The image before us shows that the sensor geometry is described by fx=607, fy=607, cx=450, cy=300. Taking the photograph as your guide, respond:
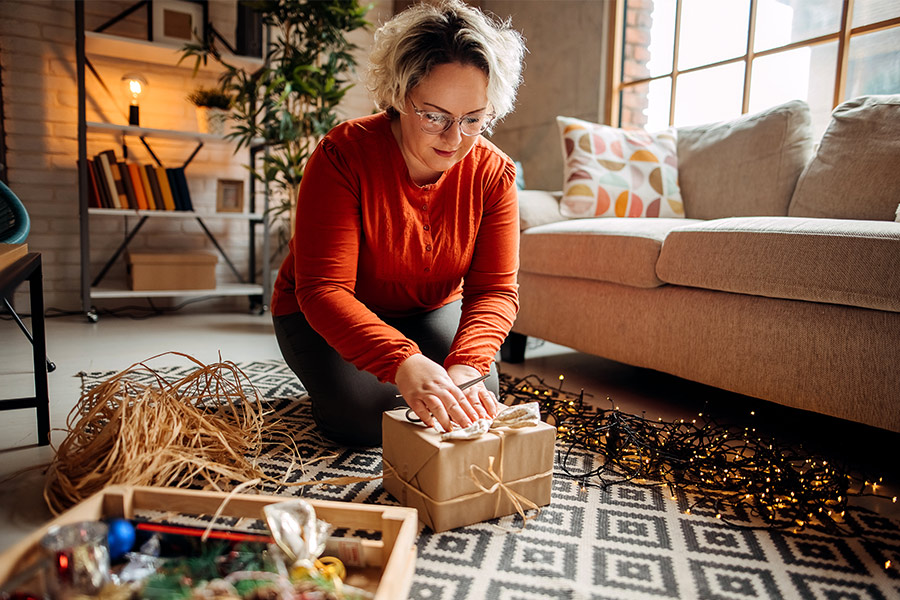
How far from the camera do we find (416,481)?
981mm

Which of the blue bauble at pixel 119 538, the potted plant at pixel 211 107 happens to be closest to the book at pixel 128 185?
the potted plant at pixel 211 107

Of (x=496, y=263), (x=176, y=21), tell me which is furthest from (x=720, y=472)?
(x=176, y=21)

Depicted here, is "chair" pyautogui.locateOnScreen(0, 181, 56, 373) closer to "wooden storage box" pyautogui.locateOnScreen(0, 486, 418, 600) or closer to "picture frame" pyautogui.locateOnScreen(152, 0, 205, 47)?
"wooden storage box" pyautogui.locateOnScreen(0, 486, 418, 600)

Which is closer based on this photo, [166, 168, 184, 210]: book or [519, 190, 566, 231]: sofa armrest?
[519, 190, 566, 231]: sofa armrest

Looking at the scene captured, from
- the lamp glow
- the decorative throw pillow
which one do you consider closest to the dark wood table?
the decorative throw pillow

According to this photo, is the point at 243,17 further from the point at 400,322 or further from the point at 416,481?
the point at 416,481

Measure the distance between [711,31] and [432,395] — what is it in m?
2.61

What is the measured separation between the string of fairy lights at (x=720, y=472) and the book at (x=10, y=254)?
3.53ft

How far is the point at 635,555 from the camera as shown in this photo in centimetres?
93

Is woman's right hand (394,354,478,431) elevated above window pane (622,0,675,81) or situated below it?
below

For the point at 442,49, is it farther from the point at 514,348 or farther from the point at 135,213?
the point at 135,213

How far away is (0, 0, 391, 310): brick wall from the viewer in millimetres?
2857

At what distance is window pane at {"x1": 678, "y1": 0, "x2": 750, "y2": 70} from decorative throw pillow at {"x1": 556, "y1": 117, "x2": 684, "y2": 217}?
2.37 ft

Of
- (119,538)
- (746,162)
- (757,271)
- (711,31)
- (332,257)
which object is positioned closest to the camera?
(119,538)
